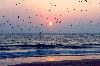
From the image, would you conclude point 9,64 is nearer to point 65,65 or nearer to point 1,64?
point 1,64

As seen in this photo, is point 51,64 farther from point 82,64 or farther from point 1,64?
point 1,64

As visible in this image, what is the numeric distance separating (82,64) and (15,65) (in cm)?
798

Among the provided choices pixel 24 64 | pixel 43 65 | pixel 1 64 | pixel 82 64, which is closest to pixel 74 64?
pixel 82 64

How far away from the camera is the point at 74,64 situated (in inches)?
1272

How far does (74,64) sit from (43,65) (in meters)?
3.71

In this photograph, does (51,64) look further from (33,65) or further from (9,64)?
(9,64)

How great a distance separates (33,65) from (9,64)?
2.79 meters

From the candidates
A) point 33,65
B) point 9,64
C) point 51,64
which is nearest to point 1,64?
point 9,64

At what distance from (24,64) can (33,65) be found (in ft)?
3.81

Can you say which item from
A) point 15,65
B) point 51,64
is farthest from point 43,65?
point 15,65

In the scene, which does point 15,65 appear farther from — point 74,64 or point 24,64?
Answer: point 74,64

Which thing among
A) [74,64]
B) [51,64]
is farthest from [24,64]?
[74,64]

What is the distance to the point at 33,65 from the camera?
31.7m

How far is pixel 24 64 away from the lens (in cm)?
3209
